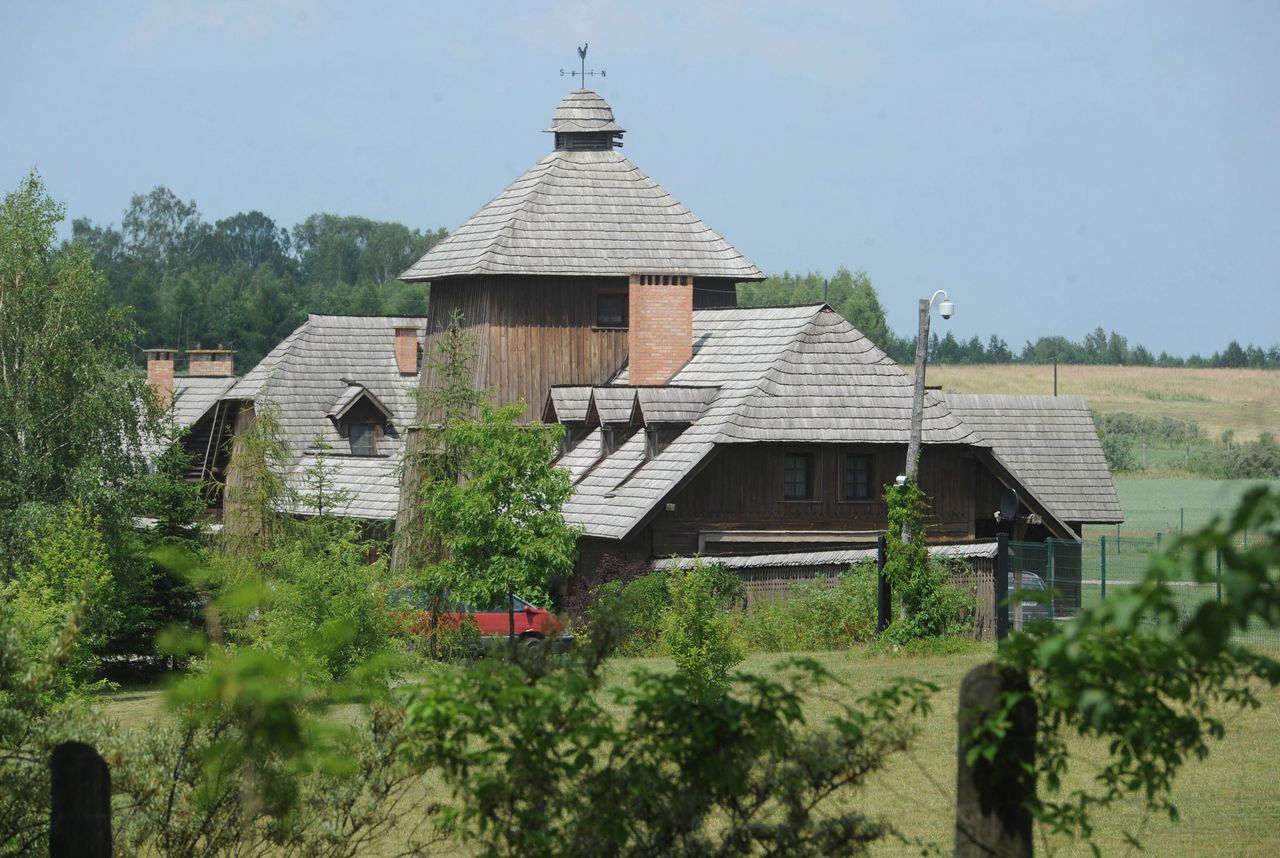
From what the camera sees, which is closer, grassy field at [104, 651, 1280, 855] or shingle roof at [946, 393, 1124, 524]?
grassy field at [104, 651, 1280, 855]

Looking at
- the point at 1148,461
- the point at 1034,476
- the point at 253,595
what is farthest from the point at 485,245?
the point at 1148,461

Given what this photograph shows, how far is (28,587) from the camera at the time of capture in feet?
71.2

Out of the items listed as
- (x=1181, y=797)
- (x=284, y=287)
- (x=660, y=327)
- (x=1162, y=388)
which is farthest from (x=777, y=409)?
(x=284, y=287)

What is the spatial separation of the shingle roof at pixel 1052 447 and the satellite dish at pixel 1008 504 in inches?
140

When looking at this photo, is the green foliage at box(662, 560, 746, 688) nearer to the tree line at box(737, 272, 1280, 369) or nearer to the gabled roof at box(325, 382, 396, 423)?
the gabled roof at box(325, 382, 396, 423)

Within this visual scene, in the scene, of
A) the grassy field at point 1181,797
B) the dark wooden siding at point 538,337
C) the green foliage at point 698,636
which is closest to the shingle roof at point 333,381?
the dark wooden siding at point 538,337

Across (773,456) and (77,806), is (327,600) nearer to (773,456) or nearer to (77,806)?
(77,806)

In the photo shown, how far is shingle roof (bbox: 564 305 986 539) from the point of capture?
3362 cm

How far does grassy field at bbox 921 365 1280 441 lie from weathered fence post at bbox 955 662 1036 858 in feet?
287

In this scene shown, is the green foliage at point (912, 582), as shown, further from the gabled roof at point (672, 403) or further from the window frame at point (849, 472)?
the gabled roof at point (672, 403)

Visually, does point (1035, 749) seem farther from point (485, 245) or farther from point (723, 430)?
point (485, 245)

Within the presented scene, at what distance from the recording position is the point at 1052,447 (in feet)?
143

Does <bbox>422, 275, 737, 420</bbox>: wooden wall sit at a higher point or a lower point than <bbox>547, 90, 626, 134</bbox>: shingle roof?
lower

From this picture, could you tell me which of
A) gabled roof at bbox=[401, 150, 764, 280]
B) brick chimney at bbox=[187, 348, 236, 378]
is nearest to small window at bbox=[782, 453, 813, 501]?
gabled roof at bbox=[401, 150, 764, 280]
